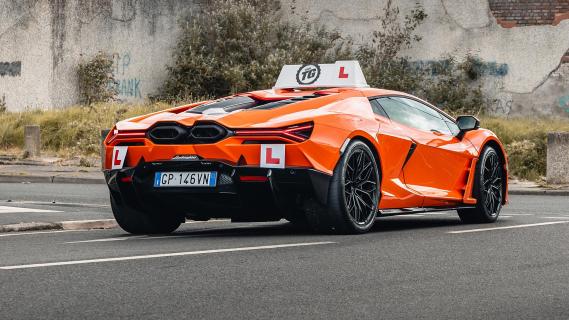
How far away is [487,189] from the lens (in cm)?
1273

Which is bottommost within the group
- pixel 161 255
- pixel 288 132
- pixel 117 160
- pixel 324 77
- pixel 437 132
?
pixel 161 255

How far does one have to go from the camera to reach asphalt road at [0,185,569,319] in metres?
6.65

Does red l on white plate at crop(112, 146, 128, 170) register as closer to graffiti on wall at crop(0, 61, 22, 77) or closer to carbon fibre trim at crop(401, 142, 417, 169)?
carbon fibre trim at crop(401, 142, 417, 169)

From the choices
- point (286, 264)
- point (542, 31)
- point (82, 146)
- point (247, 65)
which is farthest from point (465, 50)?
point (286, 264)

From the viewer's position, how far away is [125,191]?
10.9 meters

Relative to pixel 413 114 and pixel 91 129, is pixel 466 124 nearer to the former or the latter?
pixel 413 114

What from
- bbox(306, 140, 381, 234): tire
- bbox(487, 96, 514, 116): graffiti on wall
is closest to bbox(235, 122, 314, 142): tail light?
bbox(306, 140, 381, 234): tire

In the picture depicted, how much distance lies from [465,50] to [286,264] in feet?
81.1

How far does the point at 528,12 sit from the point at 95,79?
11862 mm

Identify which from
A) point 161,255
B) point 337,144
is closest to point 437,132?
point 337,144

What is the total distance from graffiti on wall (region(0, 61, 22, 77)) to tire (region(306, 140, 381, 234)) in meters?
26.2

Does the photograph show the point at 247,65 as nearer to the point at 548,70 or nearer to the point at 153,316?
the point at 548,70

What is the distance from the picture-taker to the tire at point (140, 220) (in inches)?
445

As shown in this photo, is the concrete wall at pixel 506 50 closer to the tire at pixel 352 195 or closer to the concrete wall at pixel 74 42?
the concrete wall at pixel 74 42
